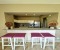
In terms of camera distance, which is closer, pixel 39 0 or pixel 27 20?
pixel 39 0

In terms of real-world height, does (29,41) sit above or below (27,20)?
below

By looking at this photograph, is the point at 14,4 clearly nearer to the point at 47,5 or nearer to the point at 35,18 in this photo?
the point at 47,5

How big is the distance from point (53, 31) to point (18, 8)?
2.49m

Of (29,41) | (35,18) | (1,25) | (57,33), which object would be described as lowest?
(29,41)

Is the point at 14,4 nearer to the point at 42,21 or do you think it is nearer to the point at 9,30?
the point at 9,30

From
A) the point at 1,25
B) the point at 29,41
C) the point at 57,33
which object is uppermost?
the point at 1,25

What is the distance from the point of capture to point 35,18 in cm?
1049

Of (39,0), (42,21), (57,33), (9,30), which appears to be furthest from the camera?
(42,21)

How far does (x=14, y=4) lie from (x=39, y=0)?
156 cm

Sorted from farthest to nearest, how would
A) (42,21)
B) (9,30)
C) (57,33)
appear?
(42,21)
(57,33)
(9,30)

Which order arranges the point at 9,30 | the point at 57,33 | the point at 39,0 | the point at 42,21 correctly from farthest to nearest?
the point at 42,21 → the point at 57,33 → the point at 9,30 → the point at 39,0

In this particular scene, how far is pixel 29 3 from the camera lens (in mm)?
5410

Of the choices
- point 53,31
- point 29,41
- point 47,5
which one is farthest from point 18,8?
point 53,31

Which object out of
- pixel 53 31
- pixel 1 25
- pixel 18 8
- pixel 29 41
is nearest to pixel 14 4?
pixel 18 8
